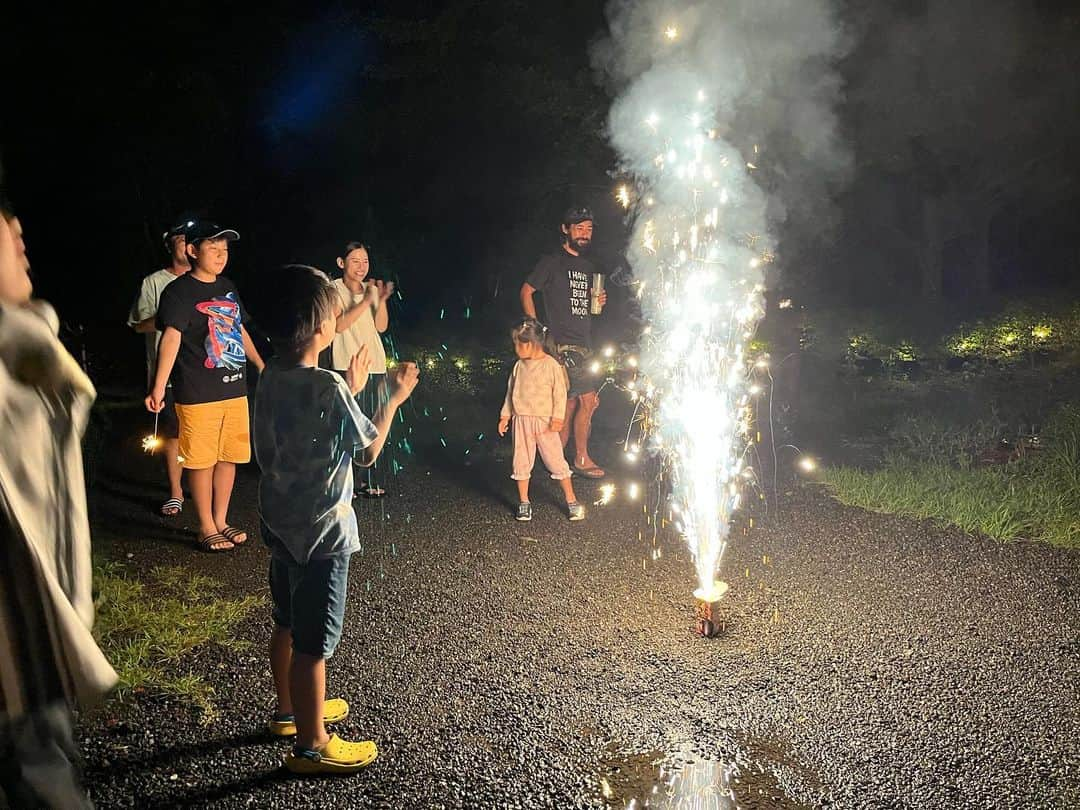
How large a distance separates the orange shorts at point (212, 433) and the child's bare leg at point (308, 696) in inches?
102

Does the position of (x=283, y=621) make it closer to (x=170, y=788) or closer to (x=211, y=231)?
(x=170, y=788)

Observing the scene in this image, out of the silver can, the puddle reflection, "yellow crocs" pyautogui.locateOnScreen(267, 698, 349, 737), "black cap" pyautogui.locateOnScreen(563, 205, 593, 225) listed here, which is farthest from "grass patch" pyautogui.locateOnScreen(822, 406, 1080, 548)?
"yellow crocs" pyautogui.locateOnScreen(267, 698, 349, 737)

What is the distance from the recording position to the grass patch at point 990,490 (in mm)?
5730

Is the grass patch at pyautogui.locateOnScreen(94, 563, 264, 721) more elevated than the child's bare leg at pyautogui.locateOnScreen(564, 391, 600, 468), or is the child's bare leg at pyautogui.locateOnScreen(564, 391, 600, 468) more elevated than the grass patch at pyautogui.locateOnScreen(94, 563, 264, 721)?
the child's bare leg at pyautogui.locateOnScreen(564, 391, 600, 468)

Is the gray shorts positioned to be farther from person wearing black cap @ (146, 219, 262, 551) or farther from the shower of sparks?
person wearing black cap @ (146, 219, 262, 551)

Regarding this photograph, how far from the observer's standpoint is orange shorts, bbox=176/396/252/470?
5266 mm

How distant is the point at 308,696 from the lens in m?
3.00

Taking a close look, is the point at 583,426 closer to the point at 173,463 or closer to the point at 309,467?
the point at 173,463

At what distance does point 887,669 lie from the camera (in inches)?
152

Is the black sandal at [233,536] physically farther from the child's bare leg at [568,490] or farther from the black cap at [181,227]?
the child's bare leg at [568,490]

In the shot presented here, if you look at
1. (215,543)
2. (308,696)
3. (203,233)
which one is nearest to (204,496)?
(215,543)

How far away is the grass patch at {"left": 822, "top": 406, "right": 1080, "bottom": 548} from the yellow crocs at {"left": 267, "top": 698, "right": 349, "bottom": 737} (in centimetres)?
436

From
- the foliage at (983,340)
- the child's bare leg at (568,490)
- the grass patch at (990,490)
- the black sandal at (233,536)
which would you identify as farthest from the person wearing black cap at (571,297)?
the foliage at (983,340)

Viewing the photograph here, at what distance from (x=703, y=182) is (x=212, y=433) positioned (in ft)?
18.9
